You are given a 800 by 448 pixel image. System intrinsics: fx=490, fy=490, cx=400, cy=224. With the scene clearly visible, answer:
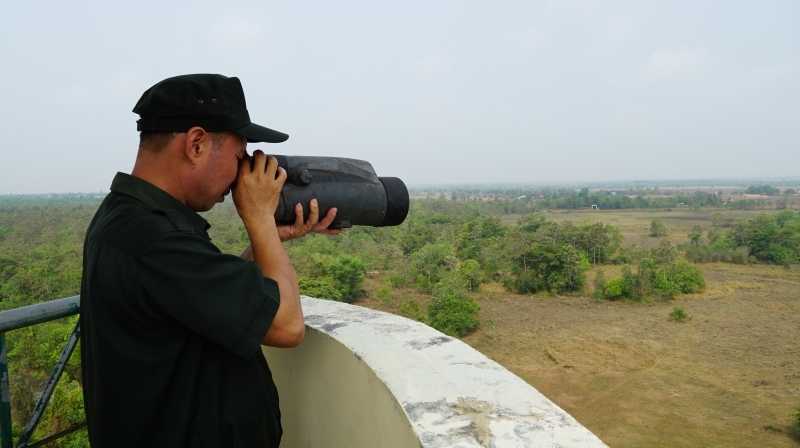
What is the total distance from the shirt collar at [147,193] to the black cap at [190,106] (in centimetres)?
10

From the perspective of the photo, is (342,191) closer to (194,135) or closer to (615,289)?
Result: (194,135)

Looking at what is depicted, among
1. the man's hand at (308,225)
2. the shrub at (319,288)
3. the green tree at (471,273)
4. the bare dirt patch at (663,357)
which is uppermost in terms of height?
the man's hand at (308,225)

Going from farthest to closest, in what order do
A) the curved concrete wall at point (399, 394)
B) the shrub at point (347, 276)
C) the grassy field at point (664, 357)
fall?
the shrub at point (347, 276)
the grassy field at point (664, 357)
the curved concrete wall at point (399, 394)

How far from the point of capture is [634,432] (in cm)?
1423

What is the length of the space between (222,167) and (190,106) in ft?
0.43

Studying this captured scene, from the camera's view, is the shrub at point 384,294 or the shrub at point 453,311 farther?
the shrub at point 384,294

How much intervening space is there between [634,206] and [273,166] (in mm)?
72509

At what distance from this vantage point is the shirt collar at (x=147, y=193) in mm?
896

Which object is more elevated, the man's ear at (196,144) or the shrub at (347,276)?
the man's ear at (196,144)

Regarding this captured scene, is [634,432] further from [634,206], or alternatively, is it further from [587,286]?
[634,206]

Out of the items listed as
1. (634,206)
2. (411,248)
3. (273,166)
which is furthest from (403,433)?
(634,206)

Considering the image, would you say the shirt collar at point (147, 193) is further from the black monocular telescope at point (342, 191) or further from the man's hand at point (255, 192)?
the black monocular telescope at point (342, 191)

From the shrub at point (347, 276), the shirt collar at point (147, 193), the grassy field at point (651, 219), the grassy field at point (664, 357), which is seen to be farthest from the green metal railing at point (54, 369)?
A: the grassy field at point (651, 219)

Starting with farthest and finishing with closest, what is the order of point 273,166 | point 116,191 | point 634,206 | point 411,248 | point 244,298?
1. point 634,206
2. point 411,248
3. point 273,166
4. point 116,191
5. point 244,298
